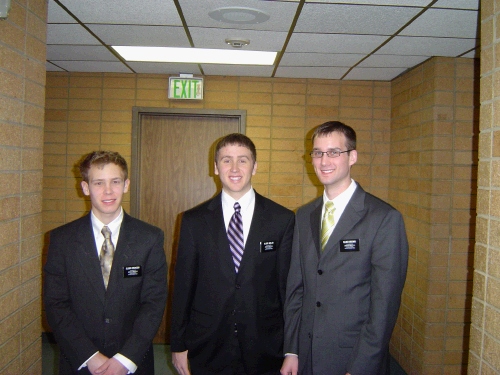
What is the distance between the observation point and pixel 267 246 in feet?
6.73

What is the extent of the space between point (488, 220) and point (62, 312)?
78.4 inches

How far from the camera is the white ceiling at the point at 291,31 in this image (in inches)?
91.0

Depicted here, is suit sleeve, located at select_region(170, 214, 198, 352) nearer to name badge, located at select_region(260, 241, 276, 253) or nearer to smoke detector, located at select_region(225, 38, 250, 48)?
name badge, located at select_region(260, 241, 276, 253)

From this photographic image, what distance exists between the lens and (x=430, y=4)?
7.35 ft

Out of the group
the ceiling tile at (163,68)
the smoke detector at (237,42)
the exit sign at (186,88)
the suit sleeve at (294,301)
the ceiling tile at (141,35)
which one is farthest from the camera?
the exit sign at (186,88)

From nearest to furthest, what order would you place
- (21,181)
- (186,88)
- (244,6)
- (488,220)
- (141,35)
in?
1. (488,220)
2. (21,181)
3. (244,6)
4. (141,35)
5. (186,88)

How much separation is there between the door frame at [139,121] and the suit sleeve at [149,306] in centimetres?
223

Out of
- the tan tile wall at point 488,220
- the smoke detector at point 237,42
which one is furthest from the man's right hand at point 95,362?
the smoke detector at point 237,42

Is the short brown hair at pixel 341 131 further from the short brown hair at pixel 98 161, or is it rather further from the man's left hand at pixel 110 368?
the man's left hand at pixel 110 368

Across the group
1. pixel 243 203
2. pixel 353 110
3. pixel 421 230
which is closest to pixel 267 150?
pixel 353 110

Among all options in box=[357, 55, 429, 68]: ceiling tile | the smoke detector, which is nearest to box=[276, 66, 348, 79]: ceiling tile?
box=[357, 55, 429, 68]: ceiling tile

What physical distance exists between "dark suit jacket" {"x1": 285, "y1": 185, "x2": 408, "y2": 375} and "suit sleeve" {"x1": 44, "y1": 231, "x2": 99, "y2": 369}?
104 cm

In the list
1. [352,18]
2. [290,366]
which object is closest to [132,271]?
[290,366]

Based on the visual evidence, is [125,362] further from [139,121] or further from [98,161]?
[139,121]
